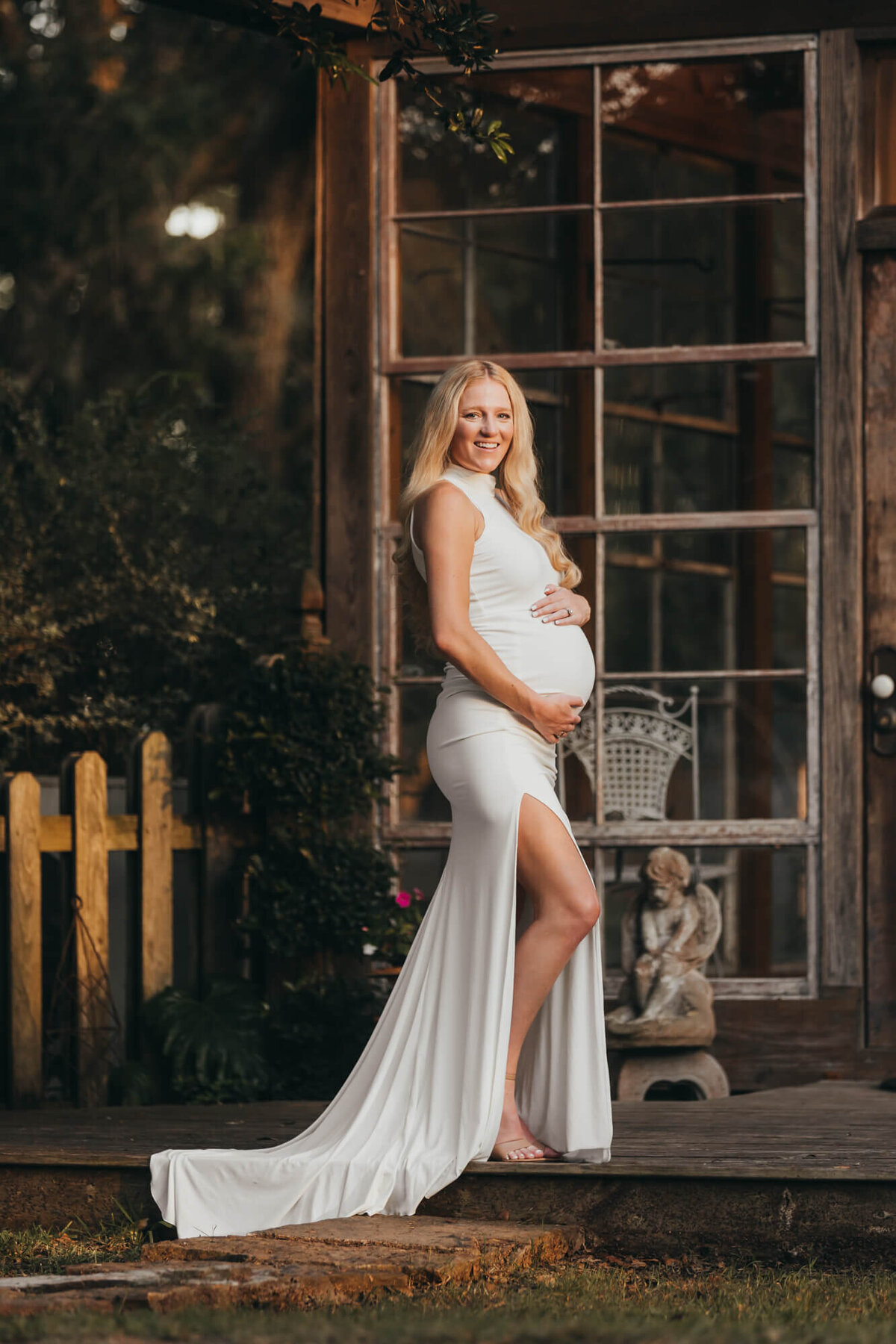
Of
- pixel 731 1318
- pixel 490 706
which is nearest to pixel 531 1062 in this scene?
pixel 490 706

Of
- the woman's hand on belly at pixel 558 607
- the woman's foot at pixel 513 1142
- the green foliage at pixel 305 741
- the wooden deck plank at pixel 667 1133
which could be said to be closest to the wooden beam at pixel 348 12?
the green foliage at pixel 305 741

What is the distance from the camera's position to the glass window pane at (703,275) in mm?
5621

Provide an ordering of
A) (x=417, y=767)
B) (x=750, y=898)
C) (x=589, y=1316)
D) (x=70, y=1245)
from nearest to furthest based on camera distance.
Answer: (x=589, y=1316) → (x=70, y=1245) → (x=750, y=898) → (x=417, y=767)

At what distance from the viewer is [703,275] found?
590cm

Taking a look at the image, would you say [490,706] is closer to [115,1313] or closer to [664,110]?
[115,1313]

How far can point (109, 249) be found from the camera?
441 inches

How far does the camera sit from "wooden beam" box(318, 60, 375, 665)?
5754mm

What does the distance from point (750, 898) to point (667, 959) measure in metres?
0.54

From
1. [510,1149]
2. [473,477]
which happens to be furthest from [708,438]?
[510,1149]

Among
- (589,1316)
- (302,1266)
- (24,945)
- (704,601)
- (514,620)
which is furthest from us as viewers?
(704,601)

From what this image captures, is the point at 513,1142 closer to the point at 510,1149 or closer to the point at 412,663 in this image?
the point at 510,1149

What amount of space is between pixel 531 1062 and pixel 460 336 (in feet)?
10.1

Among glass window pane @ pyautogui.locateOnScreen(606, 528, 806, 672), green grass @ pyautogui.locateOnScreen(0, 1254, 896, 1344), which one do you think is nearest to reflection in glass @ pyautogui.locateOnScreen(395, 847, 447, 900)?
glass window pane @ pyautogui.locateOnScreen(606, 528, 806, 672)

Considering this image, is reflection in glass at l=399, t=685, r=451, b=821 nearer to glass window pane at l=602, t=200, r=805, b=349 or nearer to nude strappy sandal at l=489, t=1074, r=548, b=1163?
glass window pane at l=602, t=200, r=805, b=349
